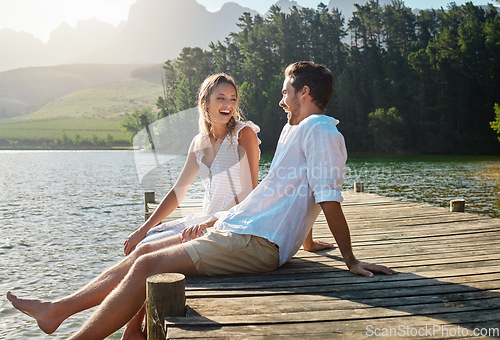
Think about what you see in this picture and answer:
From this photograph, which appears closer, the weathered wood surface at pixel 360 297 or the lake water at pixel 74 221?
the weathered wood surface at pixel 360 297

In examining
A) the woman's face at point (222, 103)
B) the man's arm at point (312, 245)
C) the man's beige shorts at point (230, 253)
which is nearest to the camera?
the man's beige shorts at point (230, 253)

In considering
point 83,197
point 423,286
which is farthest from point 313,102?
point 83,197

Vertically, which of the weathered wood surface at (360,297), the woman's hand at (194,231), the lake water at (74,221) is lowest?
the lake water at (74,221)

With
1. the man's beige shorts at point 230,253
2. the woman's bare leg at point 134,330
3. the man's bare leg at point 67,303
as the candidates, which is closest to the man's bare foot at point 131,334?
the woman's bare leg at point 134,330

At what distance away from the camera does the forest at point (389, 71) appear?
54906 mm

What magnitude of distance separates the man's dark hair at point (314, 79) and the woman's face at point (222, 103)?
97cm

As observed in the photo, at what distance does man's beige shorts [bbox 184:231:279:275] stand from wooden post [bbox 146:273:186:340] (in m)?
0.50

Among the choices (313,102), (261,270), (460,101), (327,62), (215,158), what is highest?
(327,62)

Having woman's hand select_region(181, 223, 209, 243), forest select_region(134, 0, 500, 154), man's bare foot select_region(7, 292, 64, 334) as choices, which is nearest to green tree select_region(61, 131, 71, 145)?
forest select_region(134, 0, 500, 154)

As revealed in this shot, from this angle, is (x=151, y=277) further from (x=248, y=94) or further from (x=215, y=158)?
(x=248, y=94)

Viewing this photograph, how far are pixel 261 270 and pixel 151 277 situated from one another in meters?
1.03

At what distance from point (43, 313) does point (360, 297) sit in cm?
211

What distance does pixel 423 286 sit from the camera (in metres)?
3.13

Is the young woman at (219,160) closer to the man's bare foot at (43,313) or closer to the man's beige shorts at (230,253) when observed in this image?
the man's beige shorts at (230,253)
